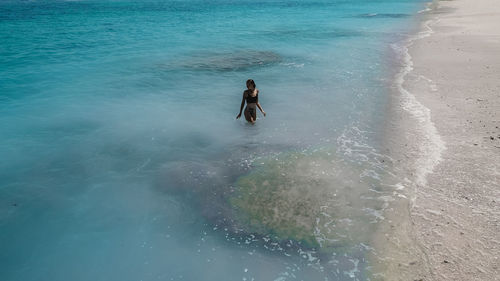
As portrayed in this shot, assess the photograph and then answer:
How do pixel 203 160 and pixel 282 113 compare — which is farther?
pixel 282 113

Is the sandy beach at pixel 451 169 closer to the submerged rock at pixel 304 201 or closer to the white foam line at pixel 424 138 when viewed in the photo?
the white foam line at pixel 424 138

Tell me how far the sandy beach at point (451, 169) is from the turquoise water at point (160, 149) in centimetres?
90

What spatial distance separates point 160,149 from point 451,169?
8.01 meters

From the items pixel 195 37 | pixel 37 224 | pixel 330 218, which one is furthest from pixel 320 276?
pixel 195 37

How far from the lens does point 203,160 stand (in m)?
9.13

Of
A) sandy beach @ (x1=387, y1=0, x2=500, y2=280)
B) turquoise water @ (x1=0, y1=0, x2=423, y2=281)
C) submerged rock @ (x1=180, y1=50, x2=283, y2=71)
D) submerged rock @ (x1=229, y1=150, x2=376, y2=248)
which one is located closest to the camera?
sandy beach @ (x1=387, y1=0, x2=500, y2=280)

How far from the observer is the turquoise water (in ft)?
18.9

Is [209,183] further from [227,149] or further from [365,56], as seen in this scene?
[365,56]

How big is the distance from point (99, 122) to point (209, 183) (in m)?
6.71

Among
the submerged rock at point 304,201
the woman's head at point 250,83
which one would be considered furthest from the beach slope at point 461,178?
the woman's head at point 250,83

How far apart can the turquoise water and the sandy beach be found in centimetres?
90

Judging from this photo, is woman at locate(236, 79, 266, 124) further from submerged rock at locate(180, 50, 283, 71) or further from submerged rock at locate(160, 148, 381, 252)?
submerged rock at locate(180, 50, 283, 71)

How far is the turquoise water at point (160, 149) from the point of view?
5758 millimetres

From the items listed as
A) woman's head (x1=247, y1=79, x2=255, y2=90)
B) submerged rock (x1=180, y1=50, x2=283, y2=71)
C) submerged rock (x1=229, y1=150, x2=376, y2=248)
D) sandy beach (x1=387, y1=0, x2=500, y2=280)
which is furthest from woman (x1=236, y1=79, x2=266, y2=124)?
submerged rock (x1=180, y1=50, x2=283, y2=71)
